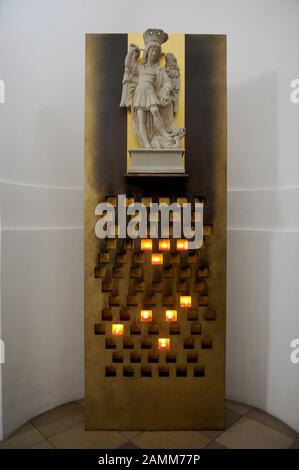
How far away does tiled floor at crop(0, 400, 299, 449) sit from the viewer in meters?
2.17

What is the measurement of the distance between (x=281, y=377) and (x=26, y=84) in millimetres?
2992

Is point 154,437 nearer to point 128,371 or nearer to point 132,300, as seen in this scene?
point 128,371

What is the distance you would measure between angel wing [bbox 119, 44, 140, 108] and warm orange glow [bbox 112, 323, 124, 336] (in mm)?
1510

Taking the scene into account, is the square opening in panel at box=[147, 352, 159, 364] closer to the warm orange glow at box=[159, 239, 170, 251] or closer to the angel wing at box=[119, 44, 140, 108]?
the warm orange glow at box=[159, 239, 170, 251]

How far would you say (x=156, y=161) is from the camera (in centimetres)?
218

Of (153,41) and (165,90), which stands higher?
(153,41)

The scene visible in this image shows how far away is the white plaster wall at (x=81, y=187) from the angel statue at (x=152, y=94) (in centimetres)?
72

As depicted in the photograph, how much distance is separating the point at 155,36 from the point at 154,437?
8.75 ft

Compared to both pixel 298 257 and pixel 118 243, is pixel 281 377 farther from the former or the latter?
pixel 118 243

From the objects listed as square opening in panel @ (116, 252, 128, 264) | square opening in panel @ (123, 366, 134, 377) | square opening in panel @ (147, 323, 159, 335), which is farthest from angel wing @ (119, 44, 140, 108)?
square opening in panel @ (123, 366, 134, 377)

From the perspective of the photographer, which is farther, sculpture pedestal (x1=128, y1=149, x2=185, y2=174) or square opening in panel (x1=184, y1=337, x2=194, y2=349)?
square opening in panel (x1=184, y1=337, x2=194, y2=349)

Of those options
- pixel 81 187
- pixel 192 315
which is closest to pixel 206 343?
pixel 192 315

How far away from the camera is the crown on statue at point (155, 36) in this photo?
7.05ft

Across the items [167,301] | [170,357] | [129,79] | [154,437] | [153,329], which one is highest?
[129,79]
